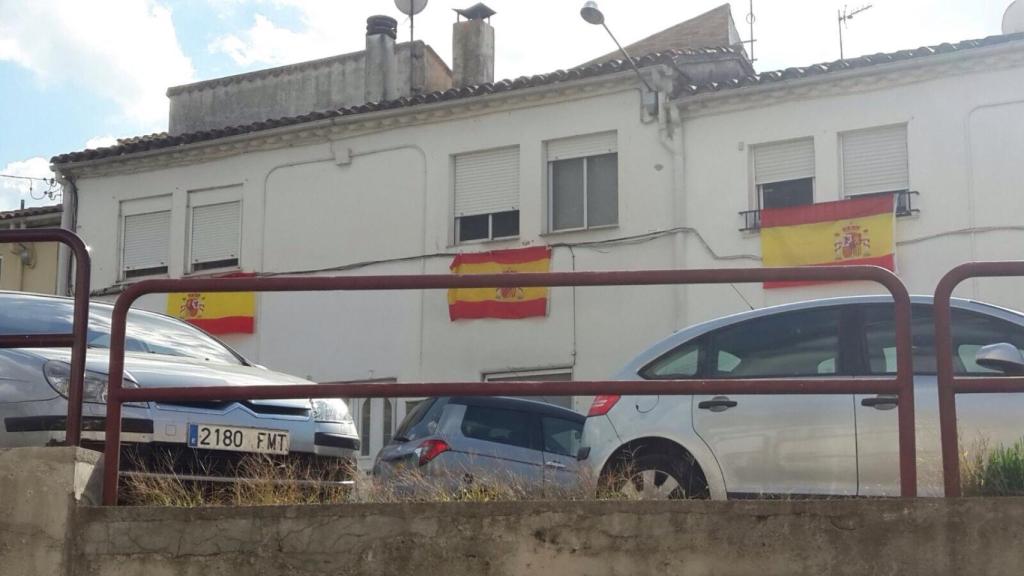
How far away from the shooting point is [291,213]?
2283 cm

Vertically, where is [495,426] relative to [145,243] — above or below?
below

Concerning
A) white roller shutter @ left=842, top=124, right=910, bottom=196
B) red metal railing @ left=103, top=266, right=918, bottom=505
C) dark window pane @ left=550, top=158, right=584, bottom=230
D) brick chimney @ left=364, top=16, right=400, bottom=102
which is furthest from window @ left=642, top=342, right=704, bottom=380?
brick chimney @ left=364, top=16, right=400, bottom=102

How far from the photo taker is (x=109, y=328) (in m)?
7.74

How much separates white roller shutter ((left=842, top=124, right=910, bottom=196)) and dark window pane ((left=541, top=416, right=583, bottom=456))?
890 cm

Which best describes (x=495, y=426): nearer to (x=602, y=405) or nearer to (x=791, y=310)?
(x=602, y=405)

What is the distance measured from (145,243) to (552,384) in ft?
64.4

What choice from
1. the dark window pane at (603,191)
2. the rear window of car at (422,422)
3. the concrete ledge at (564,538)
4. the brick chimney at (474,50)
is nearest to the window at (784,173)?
the dark window pane at (603,191)

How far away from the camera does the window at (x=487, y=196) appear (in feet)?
69.8

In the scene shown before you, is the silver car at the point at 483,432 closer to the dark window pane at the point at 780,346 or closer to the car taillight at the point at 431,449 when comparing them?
the car taillight at the point at 431,449

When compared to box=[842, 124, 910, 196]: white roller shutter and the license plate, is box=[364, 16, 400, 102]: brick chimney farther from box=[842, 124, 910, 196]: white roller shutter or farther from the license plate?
the license plate

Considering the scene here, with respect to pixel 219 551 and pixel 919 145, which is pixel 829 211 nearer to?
pixel 919 145

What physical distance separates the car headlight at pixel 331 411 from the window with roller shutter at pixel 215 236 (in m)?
15.5

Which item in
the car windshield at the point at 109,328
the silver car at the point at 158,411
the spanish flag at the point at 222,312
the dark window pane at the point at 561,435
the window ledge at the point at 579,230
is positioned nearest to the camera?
the silver car at the point at 158,411

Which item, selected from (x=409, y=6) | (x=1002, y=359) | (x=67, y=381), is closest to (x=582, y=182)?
(x=409, y=6)
